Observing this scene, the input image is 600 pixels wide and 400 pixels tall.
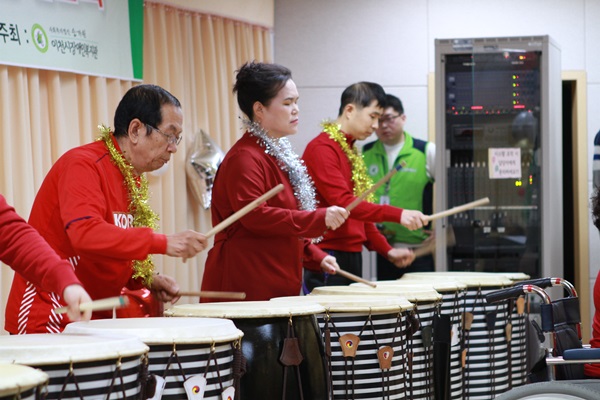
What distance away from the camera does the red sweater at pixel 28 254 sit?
7.99 ft

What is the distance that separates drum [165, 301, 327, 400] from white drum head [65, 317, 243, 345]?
0.75 feet

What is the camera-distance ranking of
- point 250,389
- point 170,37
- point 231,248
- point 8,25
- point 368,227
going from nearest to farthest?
point 250,389 < point 231,248 < point 8,25 < point 368,227 < point 170,37

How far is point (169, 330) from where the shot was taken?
2457mm

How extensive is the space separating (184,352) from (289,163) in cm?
142

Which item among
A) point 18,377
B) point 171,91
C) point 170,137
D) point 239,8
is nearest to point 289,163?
point 170,137

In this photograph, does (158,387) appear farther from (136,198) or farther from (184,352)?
(136,198)

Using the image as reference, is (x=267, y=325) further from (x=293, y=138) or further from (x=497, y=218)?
(x=293, y=138)

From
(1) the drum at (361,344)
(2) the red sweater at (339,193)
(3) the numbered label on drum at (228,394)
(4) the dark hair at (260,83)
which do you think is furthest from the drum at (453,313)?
(3) the numbered label on drum at (228,394)

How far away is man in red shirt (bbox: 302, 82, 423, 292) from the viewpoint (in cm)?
463

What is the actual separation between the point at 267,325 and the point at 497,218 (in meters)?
3.53

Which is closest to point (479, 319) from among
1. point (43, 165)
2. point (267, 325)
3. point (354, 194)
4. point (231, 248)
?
point (354, 194)

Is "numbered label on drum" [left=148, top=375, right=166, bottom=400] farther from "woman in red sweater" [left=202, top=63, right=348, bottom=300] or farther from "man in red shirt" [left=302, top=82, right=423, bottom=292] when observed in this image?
"man in red shirt" [left=302, top=82, right=423, bottom=292]

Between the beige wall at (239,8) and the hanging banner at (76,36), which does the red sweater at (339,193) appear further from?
the beige wall at (239,8)

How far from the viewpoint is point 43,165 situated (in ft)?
16.0
